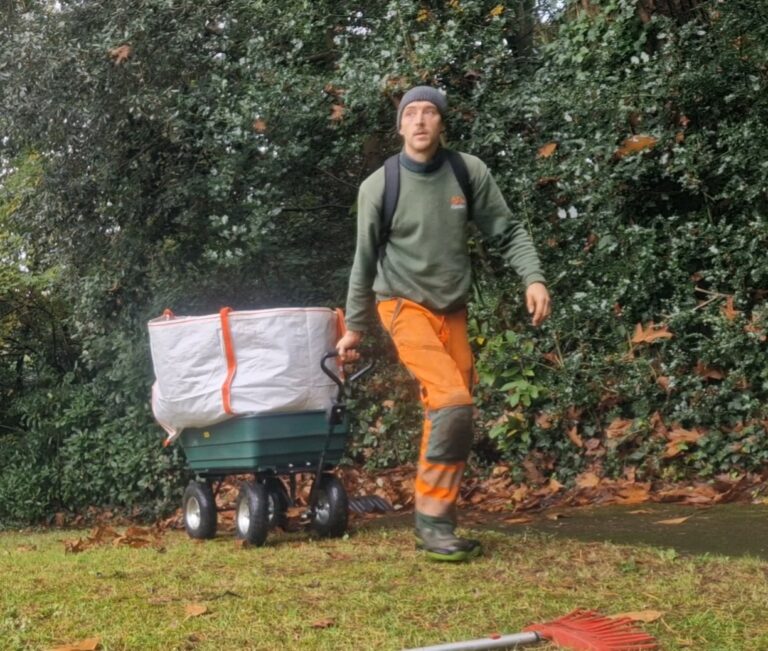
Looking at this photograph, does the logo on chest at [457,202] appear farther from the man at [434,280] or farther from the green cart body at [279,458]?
the green cart body at [279,458]

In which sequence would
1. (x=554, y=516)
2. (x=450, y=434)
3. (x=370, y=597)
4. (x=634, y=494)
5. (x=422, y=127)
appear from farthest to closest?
(x=634, y=494) → (x=554, y=516) → (x=422, y=127) → (x=450, y=434) → (x=370, y=597)

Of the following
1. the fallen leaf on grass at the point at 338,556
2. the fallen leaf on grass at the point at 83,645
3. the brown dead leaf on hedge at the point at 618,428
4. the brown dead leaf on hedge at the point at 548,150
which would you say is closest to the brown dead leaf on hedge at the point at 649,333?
the brown dead leaf on hedge at the point at 618,428

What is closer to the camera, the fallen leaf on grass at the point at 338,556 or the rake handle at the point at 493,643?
the rake handle at the point at 493,643

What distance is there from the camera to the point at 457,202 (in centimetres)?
527

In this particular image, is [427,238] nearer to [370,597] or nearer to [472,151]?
[370,597]

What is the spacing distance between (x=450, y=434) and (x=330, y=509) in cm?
148

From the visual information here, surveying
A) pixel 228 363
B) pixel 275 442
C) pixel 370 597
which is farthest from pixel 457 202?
pixel 370 597

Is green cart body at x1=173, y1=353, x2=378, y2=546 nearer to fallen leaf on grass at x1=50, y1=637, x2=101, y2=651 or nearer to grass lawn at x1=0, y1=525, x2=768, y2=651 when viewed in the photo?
grass lawn at x1=0, y1=525, x2=768, y2=651

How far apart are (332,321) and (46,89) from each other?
3831mm

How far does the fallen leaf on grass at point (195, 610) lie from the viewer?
161 inches

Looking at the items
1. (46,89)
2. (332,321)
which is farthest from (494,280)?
(46,89)

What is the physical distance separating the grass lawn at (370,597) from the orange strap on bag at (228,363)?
33.7 inches

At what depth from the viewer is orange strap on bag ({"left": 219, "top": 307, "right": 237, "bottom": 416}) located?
6098 millimetres

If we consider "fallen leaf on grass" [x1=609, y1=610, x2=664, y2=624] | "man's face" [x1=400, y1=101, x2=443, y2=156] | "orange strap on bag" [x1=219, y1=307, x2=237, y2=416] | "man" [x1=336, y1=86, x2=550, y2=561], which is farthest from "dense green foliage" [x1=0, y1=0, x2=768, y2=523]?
"fallen leaf on grass" [x1=609, y1=610, x2=664, y2=624]
